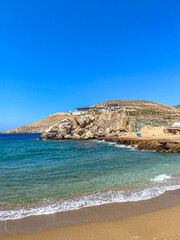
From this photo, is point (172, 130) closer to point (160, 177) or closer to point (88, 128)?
point (88, 128)

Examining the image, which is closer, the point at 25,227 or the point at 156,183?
the point at 25,227

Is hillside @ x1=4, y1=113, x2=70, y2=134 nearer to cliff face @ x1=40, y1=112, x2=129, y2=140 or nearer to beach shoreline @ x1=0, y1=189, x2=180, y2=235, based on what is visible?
cliff face @ x1=40, y1=112, x2=129, y2=140

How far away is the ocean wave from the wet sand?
0.36m

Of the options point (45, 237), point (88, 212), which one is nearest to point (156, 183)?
point (88, 212)

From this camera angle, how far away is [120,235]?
5066 mm

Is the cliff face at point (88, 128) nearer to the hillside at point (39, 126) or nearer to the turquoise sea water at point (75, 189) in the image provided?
the turquoise sea water at point (75, 189)

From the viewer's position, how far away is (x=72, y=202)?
762 cm

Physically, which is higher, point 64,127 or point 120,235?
point 64,127

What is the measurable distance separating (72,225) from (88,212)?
41.7 inches

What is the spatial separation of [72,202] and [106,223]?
2271mm

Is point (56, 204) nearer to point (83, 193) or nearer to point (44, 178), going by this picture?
point (83, 193)

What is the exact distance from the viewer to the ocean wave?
6766 millimetres

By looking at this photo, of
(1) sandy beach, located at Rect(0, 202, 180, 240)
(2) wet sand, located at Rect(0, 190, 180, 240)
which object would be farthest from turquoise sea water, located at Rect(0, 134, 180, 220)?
(1) sandy beach, located at Rect(0, 202, 180, 240)

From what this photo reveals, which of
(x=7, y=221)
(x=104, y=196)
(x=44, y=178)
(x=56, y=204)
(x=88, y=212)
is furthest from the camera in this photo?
(x=44, y=178)
